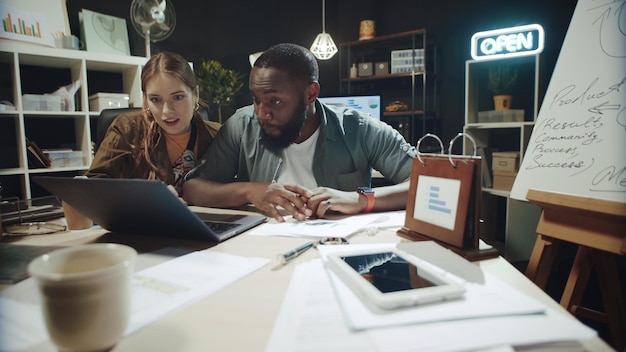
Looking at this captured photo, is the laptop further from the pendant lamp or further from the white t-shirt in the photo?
the pendant lamp

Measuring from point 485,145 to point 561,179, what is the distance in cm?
214

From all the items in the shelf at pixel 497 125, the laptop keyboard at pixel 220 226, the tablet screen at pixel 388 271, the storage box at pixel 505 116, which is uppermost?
the storage box at pixel 505 116

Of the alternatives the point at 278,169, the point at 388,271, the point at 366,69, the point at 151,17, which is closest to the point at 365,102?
the point at 366,69

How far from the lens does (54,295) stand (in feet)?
1.24

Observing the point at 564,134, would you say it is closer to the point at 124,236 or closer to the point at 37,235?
the point at 124,236

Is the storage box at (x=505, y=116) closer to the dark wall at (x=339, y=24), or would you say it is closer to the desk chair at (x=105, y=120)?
the dark wall at (x=339, y=24)

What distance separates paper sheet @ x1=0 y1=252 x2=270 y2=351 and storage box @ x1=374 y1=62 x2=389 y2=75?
374 centimetres

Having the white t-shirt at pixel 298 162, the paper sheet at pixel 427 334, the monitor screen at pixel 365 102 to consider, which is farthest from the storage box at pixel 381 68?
the paper sheet at pixel 427 334

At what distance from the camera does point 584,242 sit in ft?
3.35

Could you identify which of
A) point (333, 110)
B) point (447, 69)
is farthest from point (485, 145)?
point (333, 110)

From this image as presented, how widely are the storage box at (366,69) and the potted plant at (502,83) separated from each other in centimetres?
134

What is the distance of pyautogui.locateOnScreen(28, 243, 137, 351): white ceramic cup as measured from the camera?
38cm

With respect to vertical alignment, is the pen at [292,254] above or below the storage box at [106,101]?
below

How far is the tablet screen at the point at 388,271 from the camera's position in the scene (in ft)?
1.72
